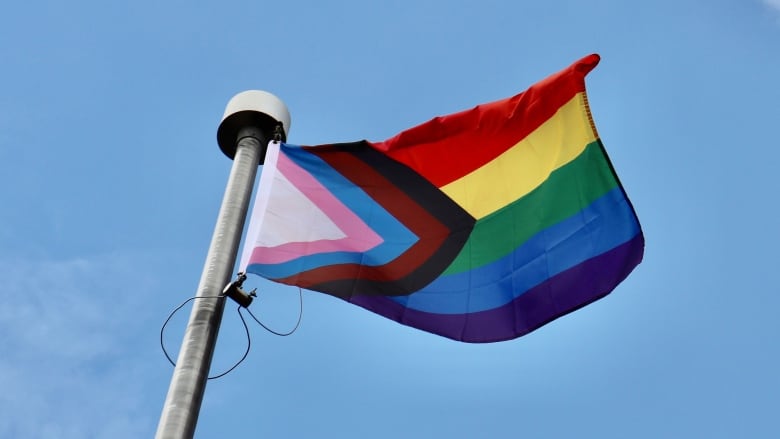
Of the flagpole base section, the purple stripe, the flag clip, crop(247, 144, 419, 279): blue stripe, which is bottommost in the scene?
the flag clip

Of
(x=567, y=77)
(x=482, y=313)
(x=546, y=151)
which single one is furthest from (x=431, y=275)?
(x=567, y=77)

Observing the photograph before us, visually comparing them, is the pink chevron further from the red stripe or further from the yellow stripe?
the yellow stripe

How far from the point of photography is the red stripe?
30.8 ft

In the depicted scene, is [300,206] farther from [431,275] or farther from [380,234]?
[431,275]

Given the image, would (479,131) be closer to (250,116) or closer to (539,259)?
(539,259)

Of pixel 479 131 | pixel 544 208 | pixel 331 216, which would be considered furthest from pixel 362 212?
pixel 544 208

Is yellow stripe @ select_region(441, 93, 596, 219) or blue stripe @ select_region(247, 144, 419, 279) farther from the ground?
yellow stripe @ select_region(441, 93, 596, 219)

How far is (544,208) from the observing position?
29.9 ft

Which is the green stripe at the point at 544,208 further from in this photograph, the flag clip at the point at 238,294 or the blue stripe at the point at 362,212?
the flag clip at the point at 238,294

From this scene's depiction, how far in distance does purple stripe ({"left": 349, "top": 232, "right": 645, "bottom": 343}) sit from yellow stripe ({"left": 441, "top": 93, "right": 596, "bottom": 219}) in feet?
3.33

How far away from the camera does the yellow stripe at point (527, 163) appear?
9.27 m

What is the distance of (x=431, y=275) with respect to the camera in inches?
342

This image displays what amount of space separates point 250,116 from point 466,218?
2257 mm

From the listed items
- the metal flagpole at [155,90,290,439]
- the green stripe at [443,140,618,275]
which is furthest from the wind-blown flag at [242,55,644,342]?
the metal flagpole at [155,90,290,439]
